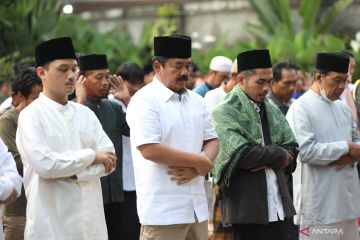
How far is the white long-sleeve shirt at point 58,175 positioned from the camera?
5.71 meters

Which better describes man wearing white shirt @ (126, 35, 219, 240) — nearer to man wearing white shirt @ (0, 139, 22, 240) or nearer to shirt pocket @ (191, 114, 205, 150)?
shirt pocket @ (191, 114, 205, 150)

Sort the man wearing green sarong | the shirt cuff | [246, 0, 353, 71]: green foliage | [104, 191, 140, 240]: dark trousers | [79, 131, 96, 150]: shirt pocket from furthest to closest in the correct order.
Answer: [246, 0, 353, 71]: green foliage < [104, 191, 140, 240]: dark trousers < the man wearing green sarong < [79, 131, 96, 150]: shirt pocket < the shirt cuff

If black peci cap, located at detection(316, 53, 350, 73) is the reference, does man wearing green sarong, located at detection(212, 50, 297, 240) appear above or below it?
below

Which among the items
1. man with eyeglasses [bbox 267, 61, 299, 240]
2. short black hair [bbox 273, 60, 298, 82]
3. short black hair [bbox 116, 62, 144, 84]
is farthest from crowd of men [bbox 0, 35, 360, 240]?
short black hair [bbox 273, 60, 298, 82]

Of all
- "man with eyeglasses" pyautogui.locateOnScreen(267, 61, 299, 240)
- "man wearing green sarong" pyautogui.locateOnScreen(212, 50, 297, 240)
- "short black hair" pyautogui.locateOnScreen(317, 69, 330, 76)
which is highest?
"short black hair" pyautogui.locateOnScreen(317, 69, 330, 76)

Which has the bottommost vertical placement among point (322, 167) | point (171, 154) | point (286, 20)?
point (322, 167)

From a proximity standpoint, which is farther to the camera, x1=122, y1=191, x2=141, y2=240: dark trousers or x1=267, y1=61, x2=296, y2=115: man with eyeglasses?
x1=267, y1=61, x2=296, y2=115: man with eyeglasses

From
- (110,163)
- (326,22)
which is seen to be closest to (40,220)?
(110,163)

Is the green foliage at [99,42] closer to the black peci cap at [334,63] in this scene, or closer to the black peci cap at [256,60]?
the black peci cap at [334,63]

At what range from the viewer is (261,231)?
6789mm

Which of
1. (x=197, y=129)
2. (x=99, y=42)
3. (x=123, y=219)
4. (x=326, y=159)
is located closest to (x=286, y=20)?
(x=99, y=42)

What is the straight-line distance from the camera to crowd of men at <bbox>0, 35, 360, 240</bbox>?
5.82 m

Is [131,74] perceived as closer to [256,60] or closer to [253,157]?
[256,60]

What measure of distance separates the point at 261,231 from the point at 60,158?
1868 mm
